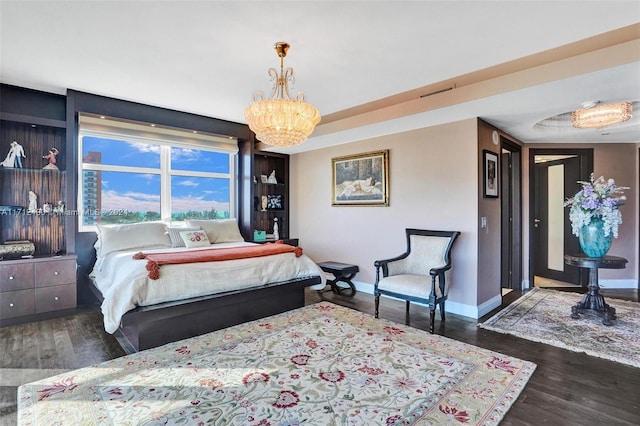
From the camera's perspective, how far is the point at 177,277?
2.95 metres

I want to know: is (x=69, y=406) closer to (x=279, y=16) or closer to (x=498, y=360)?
(x=279, y=16)

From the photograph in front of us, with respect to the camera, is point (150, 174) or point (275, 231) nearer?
point (150, 174)

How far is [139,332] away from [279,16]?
2.73 metres

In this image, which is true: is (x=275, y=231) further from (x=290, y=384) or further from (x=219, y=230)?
(x=290, y=384)

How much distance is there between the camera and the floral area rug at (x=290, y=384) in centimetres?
188

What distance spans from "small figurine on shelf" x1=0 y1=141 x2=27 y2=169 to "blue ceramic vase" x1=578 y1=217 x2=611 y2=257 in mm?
6426

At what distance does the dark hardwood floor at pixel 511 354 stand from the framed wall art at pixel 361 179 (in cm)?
167

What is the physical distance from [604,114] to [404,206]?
232 centimetres

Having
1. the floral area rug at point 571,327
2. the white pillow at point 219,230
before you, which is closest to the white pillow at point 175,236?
the white pillow at point 219,230

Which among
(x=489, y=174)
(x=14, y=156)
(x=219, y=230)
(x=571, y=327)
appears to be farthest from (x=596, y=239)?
(x=14, y=156)

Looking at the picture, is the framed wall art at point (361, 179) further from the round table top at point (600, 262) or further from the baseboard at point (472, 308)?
the round table top at point (600, 262)

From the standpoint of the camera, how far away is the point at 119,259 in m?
3.34

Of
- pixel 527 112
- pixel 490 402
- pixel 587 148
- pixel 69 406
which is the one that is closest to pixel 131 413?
pixel 69 406

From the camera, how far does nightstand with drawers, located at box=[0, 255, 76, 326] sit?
3.35 meters
